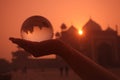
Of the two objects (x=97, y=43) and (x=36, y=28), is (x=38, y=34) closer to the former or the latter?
(x=36, y=28)

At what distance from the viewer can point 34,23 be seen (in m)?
2.20

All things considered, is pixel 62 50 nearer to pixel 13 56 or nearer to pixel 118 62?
pixel 118 62

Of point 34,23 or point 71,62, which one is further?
point 34,23

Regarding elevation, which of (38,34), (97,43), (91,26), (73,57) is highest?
(91,26)

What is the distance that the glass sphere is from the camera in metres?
2.13

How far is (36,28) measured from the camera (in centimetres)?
221

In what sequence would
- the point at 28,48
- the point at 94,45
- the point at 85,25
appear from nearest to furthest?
the point at 28,48
the point at 94,45
the point at 85,25

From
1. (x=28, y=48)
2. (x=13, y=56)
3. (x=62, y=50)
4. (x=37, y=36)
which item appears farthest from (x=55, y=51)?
(x=13, y=56)

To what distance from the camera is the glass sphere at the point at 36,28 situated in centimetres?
213

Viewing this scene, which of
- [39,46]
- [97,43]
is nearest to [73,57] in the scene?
[39,46]

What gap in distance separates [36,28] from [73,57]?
2.18 feet

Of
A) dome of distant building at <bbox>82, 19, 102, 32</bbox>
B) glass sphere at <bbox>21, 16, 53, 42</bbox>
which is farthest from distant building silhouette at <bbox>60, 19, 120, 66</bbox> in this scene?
glass sphere at <bbox>21, 16, 53, 42</bbox>

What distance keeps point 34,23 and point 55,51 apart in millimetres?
523

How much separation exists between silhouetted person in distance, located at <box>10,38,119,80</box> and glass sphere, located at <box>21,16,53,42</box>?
11.6 inches
